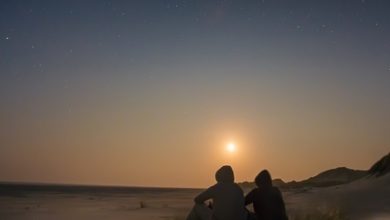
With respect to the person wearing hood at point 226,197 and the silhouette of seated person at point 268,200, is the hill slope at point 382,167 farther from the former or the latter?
the person wearing hood at point 226,197

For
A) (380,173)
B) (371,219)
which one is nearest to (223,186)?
(371,219)

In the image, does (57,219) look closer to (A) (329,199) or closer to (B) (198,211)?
(A) (329,199)

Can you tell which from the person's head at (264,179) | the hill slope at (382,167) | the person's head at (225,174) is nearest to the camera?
the person's head at (225,174)

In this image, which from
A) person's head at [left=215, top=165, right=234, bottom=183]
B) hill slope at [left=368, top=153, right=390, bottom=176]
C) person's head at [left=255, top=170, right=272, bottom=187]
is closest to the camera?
person's head at [left=215, top=165, right=234, bottom=183]

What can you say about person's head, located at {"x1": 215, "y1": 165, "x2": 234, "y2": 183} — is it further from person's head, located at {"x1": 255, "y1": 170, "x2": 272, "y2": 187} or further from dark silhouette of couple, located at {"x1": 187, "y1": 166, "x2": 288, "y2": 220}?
person's head, located at {"x1": 255, "y1": 170, "x2": 272, "y2": 187}

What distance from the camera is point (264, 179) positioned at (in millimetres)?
11047

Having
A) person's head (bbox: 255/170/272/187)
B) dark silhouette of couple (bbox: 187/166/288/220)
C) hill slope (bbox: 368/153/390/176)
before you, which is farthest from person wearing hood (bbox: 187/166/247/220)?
hill slope (bbox: 368/153/390/176)

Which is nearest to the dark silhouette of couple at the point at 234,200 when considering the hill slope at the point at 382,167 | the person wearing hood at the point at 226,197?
the person wearing hood at the point at 226,197

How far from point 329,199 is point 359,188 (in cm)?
353

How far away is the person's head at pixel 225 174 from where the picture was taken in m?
10.4

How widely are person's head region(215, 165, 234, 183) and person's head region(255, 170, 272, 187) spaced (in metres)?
0.80

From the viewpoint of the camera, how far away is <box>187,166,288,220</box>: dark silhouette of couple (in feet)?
34.4

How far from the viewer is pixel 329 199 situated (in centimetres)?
2755

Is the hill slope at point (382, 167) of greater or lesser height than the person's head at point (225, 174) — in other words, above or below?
below
